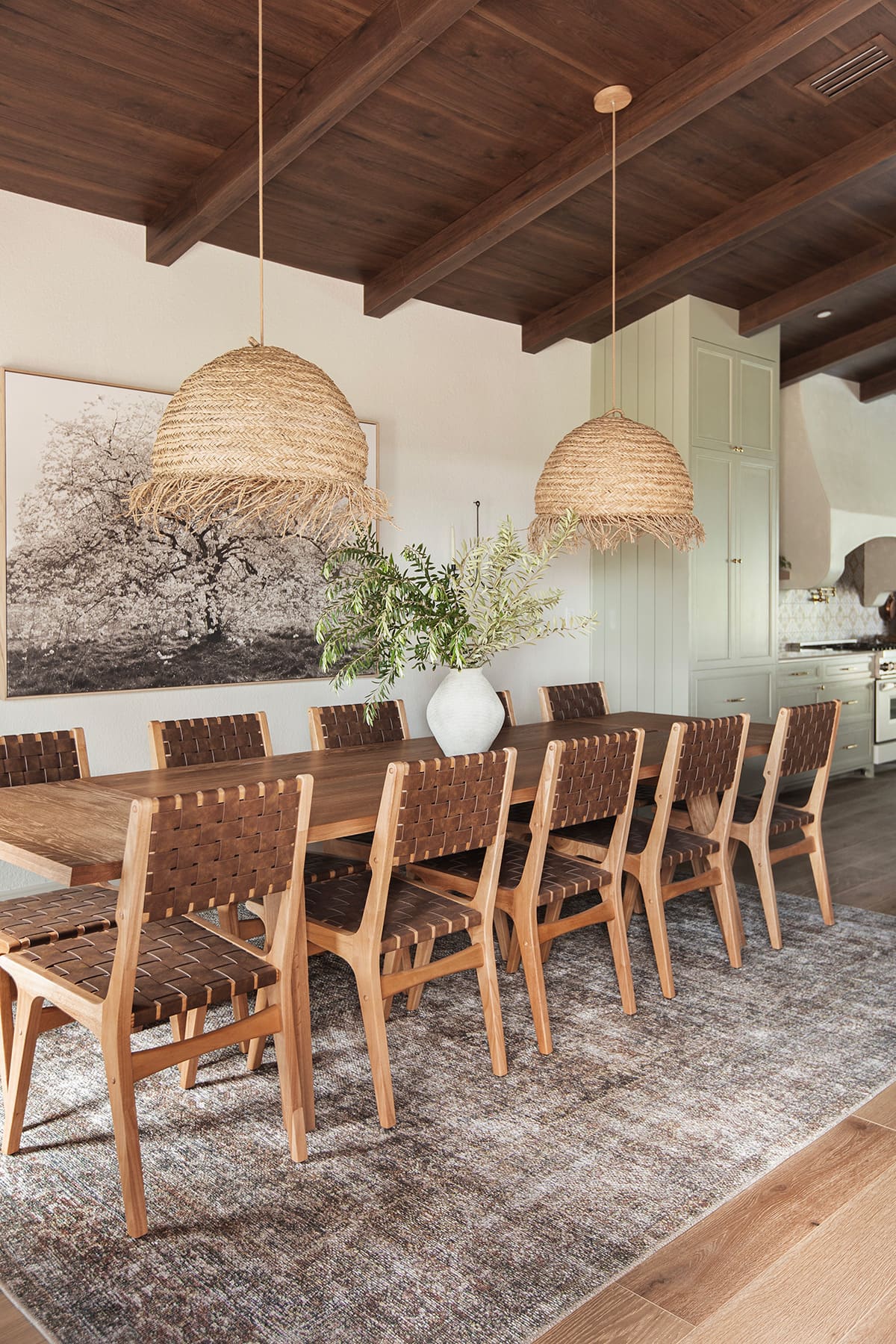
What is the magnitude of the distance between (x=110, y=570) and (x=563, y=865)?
2362 mm

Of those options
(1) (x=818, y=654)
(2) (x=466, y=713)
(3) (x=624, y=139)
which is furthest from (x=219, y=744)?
(1) (x=818, y=654)

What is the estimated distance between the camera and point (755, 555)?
20.3 ft

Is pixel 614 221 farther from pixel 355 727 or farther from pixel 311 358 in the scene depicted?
pixel 355 727

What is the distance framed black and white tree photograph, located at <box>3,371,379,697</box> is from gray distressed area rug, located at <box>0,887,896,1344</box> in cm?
173

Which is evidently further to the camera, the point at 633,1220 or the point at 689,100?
the point at 689,100

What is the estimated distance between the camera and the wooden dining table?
2051 millimetres

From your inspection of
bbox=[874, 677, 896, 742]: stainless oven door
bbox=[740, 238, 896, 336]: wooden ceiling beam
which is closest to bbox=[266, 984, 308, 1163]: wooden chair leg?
bbox=[740, 238, 896, 336]: wooden ceiling beam

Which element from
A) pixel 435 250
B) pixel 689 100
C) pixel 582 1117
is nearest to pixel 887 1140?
pixel 582 1117

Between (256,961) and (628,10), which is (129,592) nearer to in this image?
(256,961)

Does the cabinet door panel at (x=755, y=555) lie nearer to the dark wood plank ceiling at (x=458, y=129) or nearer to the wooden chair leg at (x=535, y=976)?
the dark wood plank ceiling at (x=458, y=129)

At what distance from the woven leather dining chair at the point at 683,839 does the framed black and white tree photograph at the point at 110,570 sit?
76.7 inches

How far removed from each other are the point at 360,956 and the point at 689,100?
10.4 ft

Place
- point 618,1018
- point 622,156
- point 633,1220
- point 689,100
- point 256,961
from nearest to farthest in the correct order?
point 633,1220 < point 256,961 < point 618,1018 < point 689,100 < point 622,156

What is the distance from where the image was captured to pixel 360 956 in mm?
2400
